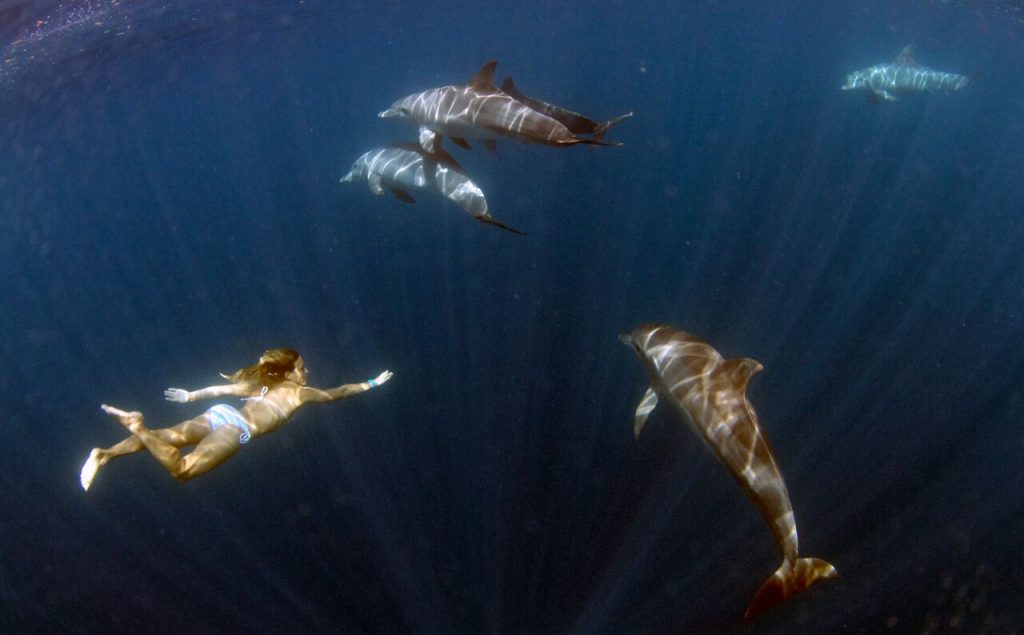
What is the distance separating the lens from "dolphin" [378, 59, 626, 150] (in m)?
5.27

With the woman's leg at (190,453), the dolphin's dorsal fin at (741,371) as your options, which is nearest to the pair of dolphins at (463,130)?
the dolphin's dorsal fin at (741,371)

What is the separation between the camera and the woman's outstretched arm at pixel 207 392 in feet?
15.8

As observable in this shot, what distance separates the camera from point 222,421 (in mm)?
4688

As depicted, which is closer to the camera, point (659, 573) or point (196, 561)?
point (659, 573)

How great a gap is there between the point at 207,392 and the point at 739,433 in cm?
455

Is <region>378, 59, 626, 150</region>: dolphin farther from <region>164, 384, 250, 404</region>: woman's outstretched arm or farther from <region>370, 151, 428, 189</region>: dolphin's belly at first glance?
<region>164, 384, 250, 404</region>: woman's outstretched arm

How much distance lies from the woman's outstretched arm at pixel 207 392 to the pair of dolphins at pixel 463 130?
2.80 m

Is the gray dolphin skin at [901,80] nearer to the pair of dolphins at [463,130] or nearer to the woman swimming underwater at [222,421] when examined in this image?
the pair of dolphins at [463,130]

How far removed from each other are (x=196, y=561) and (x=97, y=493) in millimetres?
3515

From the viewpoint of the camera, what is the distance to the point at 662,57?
3105 inches

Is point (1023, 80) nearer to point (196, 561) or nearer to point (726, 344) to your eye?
point (726, 344)

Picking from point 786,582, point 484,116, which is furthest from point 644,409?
point 484,116

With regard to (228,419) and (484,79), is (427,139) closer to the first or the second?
(484,79)

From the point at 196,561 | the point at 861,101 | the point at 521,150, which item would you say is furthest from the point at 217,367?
the point at 861,101
